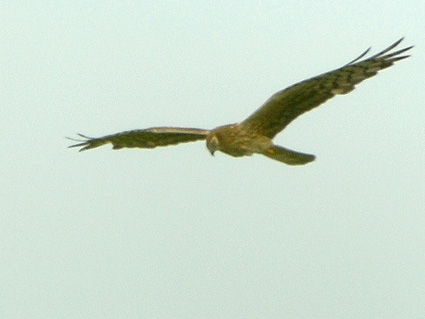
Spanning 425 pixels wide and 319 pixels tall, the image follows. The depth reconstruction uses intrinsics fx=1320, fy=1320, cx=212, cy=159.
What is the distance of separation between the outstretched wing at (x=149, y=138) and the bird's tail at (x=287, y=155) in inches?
→ 27.9

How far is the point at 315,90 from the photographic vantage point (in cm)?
1075

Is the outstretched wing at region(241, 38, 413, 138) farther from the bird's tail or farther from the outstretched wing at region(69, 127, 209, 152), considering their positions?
the outstretched wing at region(69, 127, 209, 152)

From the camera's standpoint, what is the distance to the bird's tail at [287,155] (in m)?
11.1

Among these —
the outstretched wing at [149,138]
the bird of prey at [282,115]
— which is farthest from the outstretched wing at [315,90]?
the outstretched wing at [149,138]

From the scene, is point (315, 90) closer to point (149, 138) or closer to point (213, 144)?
point (213, 144)

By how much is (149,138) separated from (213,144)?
1132 mm

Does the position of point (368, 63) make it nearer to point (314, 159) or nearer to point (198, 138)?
point (314, 159)

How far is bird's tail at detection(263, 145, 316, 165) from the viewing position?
11133 mm

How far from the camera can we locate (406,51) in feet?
33.9

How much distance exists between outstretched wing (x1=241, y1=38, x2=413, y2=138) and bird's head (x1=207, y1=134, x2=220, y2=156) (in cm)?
39

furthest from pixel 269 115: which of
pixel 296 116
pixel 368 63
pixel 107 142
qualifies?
pixel 107 142

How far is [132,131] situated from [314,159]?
1.82m

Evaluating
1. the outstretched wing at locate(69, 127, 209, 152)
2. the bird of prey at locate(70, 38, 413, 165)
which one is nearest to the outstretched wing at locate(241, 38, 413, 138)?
the bird of prey at locate(70, 38, 413, 165)

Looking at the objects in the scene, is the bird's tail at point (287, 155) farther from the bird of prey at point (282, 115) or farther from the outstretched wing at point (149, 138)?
the outstretched wing at point (149, 138)
